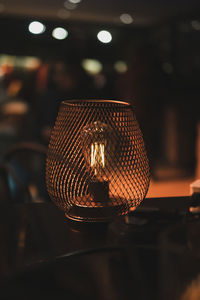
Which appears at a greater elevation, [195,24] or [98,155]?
[195,24]

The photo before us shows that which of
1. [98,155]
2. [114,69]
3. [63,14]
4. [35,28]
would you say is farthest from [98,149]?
[35,28]

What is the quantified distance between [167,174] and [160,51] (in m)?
2.70

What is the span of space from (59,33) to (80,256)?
724 cm

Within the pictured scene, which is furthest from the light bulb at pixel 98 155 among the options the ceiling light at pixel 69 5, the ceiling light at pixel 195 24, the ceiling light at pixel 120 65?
the ceiling light at pixel 120 65

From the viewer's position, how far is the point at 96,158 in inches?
29.8

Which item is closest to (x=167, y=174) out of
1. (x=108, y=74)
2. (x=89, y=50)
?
(x=108, y=74)

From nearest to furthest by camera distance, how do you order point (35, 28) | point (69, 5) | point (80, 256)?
point (80, 256), point (69, 5), point (35, 28)

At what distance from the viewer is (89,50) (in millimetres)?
6949

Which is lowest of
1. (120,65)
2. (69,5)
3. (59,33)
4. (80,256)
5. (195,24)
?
(80,256)

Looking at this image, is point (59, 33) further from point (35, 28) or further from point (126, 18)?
point (126, 18)

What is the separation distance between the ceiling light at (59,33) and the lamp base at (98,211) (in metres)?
6.54

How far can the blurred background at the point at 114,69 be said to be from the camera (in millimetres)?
3197

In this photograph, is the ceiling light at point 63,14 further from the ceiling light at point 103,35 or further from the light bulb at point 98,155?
the light bulb at point 98,155

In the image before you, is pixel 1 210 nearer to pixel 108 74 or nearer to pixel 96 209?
pixel 96 209
